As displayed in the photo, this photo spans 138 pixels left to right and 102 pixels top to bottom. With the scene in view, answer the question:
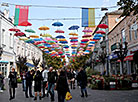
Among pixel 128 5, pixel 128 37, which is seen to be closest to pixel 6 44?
pixel 128 37

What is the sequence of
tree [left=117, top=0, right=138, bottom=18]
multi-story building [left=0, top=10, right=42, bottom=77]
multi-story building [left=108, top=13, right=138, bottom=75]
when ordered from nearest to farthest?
tree [left=117, top=0, right=138, bottom=18] < multi-story building [left=108, top=13, right=138, bottom=75] < multi-story building [left=0, top=10, right=42, bottom=77]

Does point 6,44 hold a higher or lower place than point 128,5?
higher

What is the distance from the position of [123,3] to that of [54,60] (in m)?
45.5

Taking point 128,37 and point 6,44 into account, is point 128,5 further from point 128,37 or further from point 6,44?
point 6,44

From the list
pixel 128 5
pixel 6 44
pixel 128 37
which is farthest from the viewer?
pixel 6 44

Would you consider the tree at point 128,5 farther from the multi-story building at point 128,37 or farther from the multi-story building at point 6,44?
the multi-story building at point 6,44

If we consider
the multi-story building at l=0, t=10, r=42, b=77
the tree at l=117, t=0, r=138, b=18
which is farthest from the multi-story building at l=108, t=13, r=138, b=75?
the multi-story building at l=0, t=10, r=42, b=77

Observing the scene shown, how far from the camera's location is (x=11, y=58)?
92.3 feet

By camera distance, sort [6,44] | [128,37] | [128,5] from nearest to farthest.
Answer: [128,5] → [128,37] → [6,44]

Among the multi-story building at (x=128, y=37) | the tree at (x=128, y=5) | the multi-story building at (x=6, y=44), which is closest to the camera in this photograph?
the tree at (x=128, y=5)

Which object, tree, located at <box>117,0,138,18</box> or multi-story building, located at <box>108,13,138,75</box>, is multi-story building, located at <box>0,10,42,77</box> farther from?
tree, located at <box>117,0,138,18</box>

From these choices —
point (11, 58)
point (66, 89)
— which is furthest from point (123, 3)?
point (11, 58)

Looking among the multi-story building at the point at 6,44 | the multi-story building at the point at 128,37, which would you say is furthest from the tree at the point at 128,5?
the multi-story building at the point at 6,44

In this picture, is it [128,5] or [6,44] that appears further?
[6,44]
